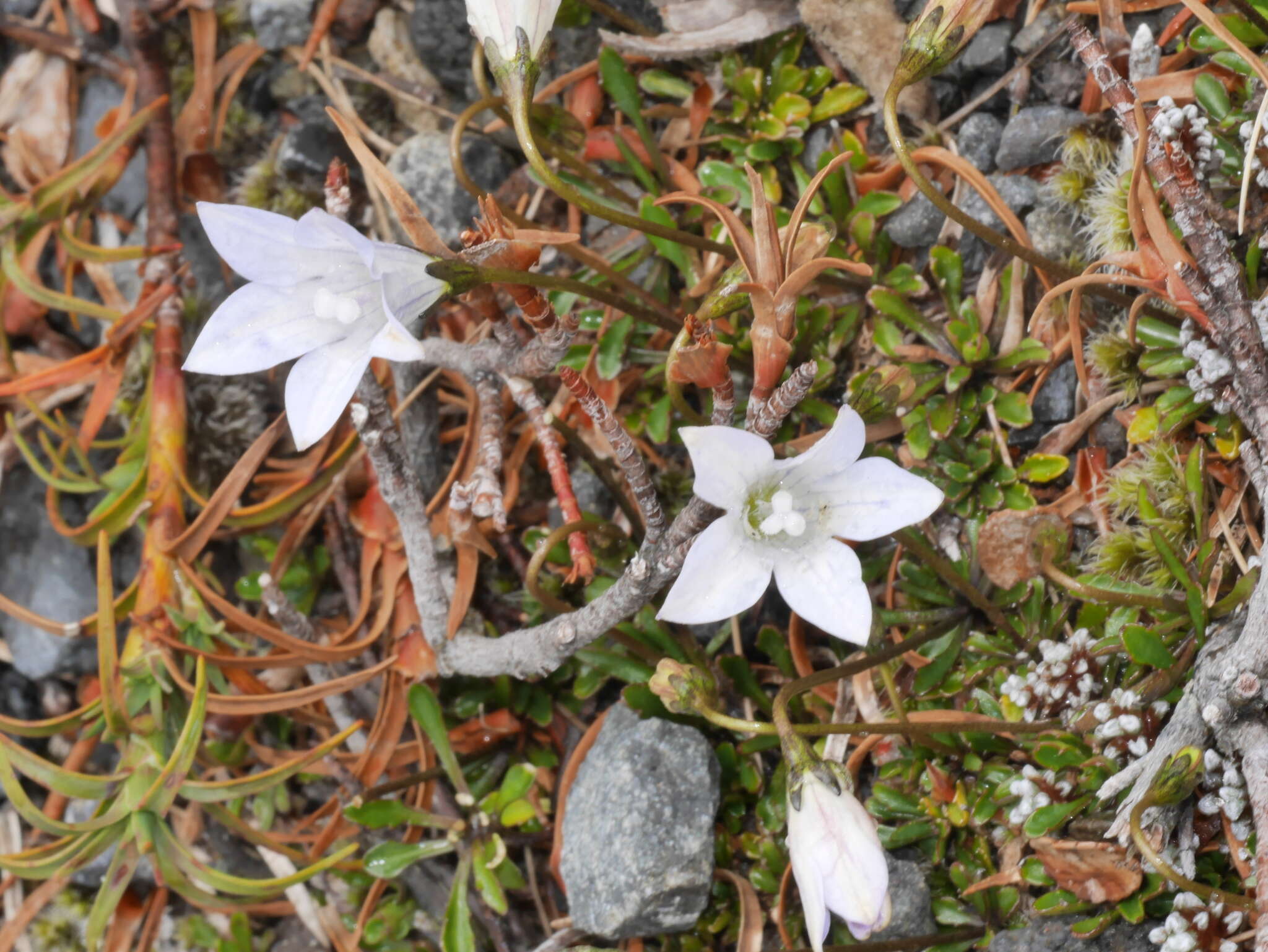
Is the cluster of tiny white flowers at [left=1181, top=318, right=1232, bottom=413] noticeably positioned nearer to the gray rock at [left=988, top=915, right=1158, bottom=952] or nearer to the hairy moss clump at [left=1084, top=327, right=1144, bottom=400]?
the hairy moss clump at [left=1084, top=327, right=1144, bottom=400]

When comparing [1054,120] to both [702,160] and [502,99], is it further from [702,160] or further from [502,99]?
[502,99]

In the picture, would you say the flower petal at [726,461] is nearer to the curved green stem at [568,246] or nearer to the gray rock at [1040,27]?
the curved green stem at [568,246]

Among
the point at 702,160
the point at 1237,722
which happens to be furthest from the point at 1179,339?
the point at 702,160

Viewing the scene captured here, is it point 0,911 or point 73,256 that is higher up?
point 73,256

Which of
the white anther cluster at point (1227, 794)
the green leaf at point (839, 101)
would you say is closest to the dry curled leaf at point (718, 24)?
the green leaf at point (839, 101)

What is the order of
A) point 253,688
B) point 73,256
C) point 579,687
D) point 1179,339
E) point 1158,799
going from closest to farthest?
point 1158,799 → point 1179,339 → point 579,687 → point 253,688 → point 73,256

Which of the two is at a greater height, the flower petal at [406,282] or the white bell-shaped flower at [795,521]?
the flower petal at [406,282]

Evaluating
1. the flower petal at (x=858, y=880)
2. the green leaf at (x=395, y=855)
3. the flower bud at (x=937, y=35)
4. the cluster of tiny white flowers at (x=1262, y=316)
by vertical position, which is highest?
the flower bud at (x=937, y=35)

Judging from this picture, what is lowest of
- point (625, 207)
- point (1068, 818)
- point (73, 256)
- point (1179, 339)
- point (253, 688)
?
point (253, 688)
